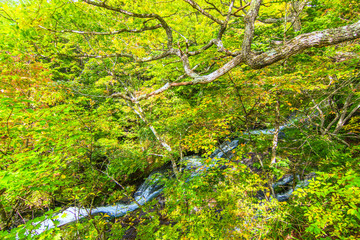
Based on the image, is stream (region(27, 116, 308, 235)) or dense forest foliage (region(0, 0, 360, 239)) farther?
stream (region(27, 116, 308, 235))

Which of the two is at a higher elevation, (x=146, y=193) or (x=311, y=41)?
(x=311, y=41)

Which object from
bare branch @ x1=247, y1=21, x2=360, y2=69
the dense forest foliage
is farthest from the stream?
bare branch @ x1=247, y1=21, x2=360, y2=69

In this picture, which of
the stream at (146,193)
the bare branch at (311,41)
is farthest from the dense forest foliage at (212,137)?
the stream at (146,193)

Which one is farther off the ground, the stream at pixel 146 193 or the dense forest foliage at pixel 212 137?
the dense forest foliage at pixel 212 137

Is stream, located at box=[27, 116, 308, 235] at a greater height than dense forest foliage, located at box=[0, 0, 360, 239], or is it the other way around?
dense forest foliage, located at box=[0, 0, 360, 239]

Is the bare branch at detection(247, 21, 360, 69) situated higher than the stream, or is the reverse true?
the bare branch at detection(247, 21, 360, 69)

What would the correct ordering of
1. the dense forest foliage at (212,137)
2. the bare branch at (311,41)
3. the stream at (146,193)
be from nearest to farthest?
the bare branch at (311,41), the dense forest foliage at (212,137), the stream at (146,193)

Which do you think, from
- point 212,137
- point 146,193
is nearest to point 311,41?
point 212,137

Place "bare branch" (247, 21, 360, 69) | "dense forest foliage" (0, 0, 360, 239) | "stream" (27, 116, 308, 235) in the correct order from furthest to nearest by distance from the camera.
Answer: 1. "stream" (27, 116, 308, 235)
2. "dense forest foliage" (0, 0, 360, 239)
3. "bare branch" (247, 21, 360, 69)

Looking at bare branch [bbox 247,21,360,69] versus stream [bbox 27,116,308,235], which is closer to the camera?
bare branch [bbox 247,21,360,69]

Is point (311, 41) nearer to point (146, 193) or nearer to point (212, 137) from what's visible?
point (212, 137)

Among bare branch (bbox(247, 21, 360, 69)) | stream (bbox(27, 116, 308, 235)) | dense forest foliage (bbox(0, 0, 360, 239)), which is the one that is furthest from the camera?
stream (bbox(27, 116, 308, 235))

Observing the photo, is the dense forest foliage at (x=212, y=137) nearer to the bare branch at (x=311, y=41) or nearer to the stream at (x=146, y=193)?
the bare branch at (x=311, y=41)

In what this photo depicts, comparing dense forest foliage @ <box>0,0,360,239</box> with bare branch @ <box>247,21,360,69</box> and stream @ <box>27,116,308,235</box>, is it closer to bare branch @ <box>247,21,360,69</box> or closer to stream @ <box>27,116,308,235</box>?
bare branch @ <box>247,21,360,69</box>
